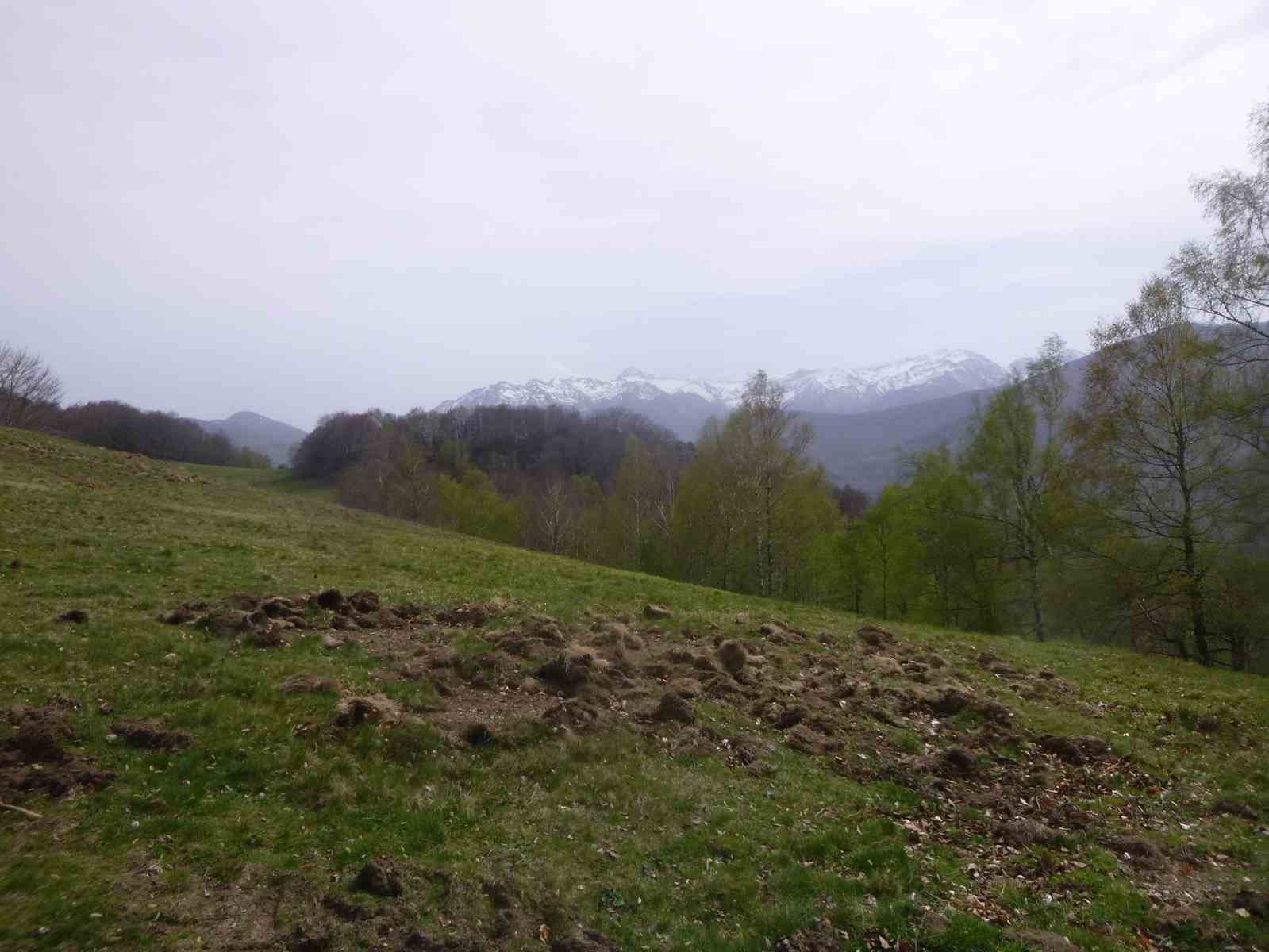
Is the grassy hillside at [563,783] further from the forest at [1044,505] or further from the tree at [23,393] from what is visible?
the tree at [23,393]

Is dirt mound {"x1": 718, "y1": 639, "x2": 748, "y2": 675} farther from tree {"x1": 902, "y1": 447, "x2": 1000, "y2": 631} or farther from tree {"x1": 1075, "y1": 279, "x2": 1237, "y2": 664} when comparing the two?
tree {"x1": 902, "y1": 447, "x2": 1000, "y2": 631}

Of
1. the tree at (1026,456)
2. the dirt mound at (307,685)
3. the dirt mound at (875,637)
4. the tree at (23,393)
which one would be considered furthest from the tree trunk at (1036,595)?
the tree at (23,393)

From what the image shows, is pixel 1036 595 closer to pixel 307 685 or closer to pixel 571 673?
pixel 571 673

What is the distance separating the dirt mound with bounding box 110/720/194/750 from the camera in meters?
8.95

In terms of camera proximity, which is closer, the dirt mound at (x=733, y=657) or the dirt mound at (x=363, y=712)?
the dirt mound at (x=363, y=712)

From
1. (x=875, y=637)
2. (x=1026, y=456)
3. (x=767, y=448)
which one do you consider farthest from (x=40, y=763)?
(x=1026, y=456)

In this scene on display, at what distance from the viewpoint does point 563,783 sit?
995 cm

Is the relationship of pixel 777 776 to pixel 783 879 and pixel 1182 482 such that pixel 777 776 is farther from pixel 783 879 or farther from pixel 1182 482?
pixel 1182 482

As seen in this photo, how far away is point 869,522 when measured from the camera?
1748 inches

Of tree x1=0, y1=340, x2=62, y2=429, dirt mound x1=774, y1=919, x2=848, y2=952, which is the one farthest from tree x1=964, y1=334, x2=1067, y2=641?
tree x1=0, y1=340, x2=62, y2=429

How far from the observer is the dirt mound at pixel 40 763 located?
306 inches

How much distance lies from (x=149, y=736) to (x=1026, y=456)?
38748mm

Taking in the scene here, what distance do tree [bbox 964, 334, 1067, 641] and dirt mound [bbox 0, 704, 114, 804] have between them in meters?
37.3

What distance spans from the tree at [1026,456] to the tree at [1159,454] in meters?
6.90
